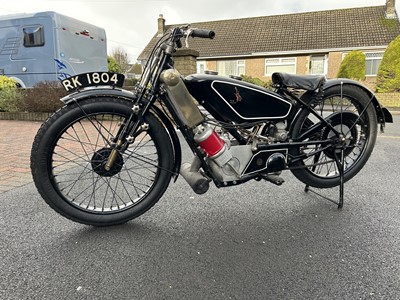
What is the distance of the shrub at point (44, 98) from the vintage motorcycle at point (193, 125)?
5306 mm

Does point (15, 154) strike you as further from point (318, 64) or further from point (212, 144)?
point (318, 64)

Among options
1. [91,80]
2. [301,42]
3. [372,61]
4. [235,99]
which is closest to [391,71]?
[372,61]

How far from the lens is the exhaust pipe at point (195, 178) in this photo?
80.0 inches

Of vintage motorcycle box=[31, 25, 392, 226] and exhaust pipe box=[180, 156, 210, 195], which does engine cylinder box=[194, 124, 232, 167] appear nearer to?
vintage motorcycle box=[31, 25, 392, 226]

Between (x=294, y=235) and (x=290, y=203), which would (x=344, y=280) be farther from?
(x=290, y=203)

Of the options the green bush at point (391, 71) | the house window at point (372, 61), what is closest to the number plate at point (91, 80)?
the green bush at point (391, 71)

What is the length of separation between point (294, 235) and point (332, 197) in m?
0.86

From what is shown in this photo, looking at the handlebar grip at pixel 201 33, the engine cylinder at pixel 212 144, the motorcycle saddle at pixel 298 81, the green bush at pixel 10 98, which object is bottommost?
the engine cylinder at pixel 212 144

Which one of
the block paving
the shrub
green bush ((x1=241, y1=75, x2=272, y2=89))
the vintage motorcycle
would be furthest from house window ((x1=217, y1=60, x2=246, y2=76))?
the vintage motorcycle

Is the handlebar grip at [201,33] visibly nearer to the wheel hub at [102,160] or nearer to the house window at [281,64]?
the wheel hub at [102,160]

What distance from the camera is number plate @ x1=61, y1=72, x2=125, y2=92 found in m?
1.87

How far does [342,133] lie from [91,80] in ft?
6.57

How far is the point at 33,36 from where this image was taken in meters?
8.88

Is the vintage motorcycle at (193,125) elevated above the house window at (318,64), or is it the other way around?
the house window at (318,64)
